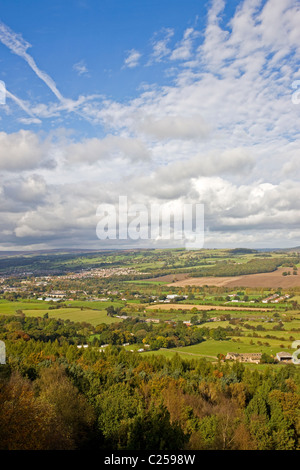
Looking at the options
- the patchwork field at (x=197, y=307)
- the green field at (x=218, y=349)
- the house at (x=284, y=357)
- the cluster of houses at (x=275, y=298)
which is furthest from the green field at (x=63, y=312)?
the cluster of houses at (x=275, y=298)

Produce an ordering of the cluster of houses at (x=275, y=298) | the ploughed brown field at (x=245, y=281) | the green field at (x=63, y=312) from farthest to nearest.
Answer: the ploughed brown field at (x=245, y=281) < the cluster of houses at (x=275, y=298) < the green field at (x=63, y=312)

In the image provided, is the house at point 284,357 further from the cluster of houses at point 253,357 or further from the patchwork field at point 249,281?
the patchwork field at point 249,281

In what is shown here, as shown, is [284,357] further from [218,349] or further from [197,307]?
[197,307]

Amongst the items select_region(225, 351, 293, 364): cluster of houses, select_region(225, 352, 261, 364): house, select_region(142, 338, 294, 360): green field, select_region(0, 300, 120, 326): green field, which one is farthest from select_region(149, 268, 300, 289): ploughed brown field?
select_region(225, 352, 261, 364): house

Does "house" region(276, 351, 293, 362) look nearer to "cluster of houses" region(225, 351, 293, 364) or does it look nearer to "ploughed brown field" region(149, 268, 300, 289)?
"cluster of houses" region(225, 351, 293, 364)

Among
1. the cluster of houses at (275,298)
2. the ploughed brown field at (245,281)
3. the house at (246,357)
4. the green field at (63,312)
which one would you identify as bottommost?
the green field at (63,312)

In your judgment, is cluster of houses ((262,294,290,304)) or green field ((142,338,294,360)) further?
cluster of houses ((262,294,290,304))

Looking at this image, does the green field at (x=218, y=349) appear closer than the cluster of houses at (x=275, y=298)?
Yes

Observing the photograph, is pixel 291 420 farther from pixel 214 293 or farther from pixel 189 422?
pixel 214 293

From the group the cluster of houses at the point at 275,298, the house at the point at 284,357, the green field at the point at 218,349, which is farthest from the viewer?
the cluster of houses at the point at 275,298

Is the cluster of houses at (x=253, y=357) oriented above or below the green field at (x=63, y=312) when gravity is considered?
above

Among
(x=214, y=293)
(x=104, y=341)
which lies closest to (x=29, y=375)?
(x=104, y=341)
